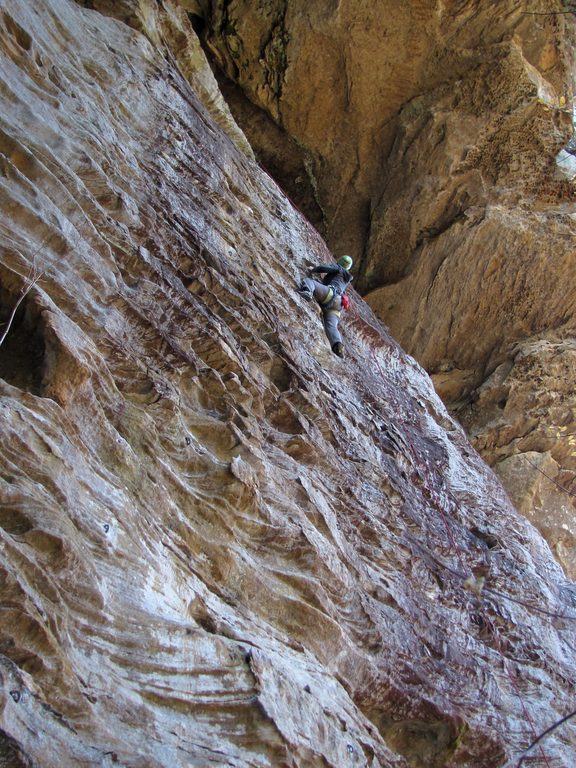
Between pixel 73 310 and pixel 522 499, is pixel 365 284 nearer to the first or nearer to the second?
pixel 522 499

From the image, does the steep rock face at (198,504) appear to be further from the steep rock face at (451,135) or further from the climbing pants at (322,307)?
the steep rock face at (451,135)

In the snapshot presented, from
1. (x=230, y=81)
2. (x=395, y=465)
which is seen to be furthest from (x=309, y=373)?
(x=230, y=81)

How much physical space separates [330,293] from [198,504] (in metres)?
5.40

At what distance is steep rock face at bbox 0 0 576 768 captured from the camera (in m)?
3.29

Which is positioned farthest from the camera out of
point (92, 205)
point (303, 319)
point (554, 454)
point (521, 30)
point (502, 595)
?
point (521, 30)

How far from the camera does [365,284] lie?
15180 millimetres

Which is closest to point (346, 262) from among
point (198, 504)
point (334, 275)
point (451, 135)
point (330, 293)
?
point (334, 275)

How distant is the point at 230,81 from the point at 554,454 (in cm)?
875

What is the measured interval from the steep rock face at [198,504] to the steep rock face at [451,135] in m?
4.84

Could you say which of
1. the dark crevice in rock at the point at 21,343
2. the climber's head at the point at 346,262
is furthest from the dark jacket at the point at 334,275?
the dark crevice in rock at the point at 21,343

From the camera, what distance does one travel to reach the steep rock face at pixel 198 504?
3285mm

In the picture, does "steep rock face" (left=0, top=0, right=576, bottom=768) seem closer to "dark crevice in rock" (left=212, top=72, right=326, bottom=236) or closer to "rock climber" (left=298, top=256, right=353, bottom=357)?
"rock climber" (left=298, top=256, right=353, bottom=357)

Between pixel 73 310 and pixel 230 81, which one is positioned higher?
pixel 230 81

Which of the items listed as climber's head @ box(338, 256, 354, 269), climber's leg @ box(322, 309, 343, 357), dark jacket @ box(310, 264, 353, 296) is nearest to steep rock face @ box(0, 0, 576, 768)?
climber's leg @ box(322, 309, 343, 357)
